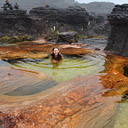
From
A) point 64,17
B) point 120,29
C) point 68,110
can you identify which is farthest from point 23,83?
point 64,17

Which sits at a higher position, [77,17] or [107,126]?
[77,17]

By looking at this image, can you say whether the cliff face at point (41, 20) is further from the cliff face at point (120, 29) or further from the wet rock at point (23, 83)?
the wet rock at point (23, 83)

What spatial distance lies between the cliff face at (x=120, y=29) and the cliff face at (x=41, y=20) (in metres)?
14.0

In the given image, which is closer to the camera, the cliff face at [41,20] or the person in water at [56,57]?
the person in water at [56,57]

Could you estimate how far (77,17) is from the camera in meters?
22.9

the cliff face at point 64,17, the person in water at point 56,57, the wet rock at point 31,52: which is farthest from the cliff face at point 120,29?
the cliff face at point 64,17

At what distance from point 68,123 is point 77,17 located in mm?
23183

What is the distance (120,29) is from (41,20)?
1521 cm

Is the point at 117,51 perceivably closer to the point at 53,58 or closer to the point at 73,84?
the point at 53,58

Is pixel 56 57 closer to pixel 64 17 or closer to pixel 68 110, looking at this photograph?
pixel 68 110

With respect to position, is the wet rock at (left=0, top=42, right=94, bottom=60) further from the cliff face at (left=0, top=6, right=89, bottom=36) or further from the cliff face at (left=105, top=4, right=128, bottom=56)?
the cliff face at (left=0, top=6, right=89, bottom=36)

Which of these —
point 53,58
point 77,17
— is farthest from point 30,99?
point 77,17

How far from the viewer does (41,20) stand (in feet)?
65.8

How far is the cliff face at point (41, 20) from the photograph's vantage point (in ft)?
60.2
